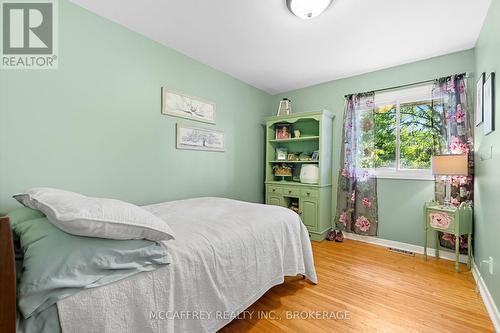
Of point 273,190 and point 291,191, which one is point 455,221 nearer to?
point 291,191

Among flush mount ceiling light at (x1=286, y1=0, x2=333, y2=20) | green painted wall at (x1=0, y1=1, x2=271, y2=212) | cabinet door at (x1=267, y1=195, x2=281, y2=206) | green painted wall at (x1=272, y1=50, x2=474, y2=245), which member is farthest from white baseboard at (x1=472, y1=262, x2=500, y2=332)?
green painted wall at (x1=0, y1=1, x2=271, y2=212)

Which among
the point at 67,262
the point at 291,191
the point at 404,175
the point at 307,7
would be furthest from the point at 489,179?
the point at 67,262

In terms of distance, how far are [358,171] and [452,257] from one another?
1411 mm

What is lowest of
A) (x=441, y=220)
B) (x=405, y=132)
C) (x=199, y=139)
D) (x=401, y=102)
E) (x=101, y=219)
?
(x=441, y=220)

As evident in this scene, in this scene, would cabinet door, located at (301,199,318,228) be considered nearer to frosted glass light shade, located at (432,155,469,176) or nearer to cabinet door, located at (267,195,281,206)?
cabinet door, located at (267,195,281,206)

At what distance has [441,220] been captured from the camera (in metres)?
2.39

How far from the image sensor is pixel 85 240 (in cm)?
90

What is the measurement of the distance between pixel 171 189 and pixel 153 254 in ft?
5.38


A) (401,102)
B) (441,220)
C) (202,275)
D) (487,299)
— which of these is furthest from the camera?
(401,102)

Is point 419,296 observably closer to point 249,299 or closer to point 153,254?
point 249,299

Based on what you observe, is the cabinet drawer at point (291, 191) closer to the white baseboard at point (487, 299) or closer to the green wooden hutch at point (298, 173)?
the green wooden hutch at point (298, 173)

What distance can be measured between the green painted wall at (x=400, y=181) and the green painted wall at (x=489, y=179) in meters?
0.39

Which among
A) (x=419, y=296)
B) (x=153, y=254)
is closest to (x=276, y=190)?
(x=419, y=296)

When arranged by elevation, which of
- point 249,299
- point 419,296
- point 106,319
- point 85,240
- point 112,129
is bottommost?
point 419,296
